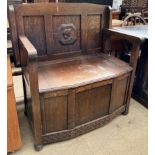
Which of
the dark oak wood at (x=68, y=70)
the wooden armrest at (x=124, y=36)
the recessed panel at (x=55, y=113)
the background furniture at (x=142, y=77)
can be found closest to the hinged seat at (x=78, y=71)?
the dark oak wood at (x=68, y=70)

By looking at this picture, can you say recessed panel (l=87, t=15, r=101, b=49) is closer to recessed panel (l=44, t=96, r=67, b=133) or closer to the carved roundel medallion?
the carved roundel medallion

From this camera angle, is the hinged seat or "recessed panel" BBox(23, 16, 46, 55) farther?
"recessed panel" BBox(23, 16, 46, 55)

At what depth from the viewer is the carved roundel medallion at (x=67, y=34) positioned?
1608mm

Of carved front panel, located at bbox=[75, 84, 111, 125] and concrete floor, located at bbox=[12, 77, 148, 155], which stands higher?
carved front panel, located at bbox=[75, 84, 111, 125]

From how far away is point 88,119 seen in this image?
1547mm

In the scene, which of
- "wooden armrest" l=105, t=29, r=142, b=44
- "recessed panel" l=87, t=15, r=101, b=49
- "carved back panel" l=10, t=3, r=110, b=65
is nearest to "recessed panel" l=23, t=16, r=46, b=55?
"carved back panel" l=10, t=3, r=110, b=65

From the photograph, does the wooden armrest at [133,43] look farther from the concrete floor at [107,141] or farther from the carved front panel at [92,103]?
the concrete floor at [107,141]

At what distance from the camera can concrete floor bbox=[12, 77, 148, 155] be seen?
1452 millimetres

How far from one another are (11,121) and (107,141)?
31.7 inches
